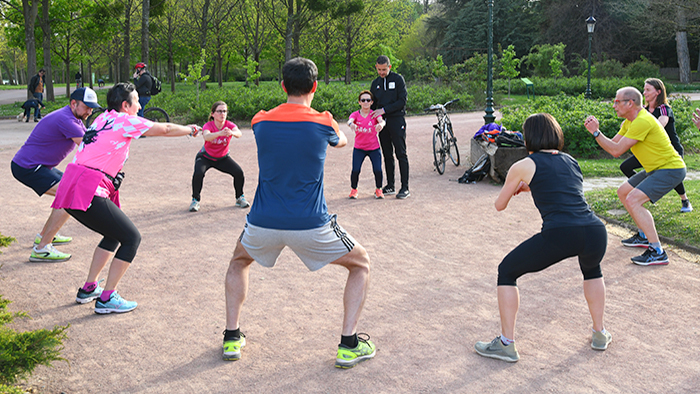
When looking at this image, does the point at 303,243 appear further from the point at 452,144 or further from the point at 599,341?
the point at 452,144

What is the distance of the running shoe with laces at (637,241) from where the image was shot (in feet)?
21.9

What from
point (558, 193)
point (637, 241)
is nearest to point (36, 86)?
point (637, 241)

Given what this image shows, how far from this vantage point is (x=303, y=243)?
3623mm

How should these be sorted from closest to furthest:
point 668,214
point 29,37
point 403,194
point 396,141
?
point 668,214 → point 396,141 → point 403,194 → point 29,37

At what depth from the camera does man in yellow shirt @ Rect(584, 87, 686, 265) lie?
19.2 ft

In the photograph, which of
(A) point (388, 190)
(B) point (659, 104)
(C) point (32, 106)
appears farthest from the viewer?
(C) point (32, 106)

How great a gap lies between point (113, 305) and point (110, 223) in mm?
681

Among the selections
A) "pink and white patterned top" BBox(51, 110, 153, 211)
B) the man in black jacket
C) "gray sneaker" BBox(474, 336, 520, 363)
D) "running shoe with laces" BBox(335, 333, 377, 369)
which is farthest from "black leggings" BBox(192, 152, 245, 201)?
"gray sneaker" BBox(474, 336, 520, 363)

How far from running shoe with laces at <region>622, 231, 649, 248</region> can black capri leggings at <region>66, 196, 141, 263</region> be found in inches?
210

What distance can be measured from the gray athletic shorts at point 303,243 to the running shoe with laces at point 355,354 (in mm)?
622

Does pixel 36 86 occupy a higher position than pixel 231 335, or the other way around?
pixel 36 86

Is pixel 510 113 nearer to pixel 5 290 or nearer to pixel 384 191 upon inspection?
pixel 384 191

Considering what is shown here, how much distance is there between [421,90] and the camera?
86.1 feet

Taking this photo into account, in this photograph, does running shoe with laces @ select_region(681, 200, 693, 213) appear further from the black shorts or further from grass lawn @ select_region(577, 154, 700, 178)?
the black shorts
